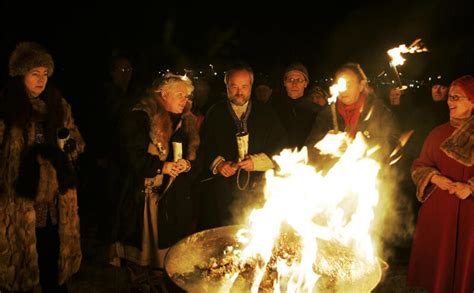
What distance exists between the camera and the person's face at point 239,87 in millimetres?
4574

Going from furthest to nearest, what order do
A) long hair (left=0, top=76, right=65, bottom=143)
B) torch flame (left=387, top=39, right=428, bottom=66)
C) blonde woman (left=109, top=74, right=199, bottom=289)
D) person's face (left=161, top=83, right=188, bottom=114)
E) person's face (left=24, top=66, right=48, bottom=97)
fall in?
torch flame (left=387, top=39, right=428, bottom=66) < person's face (left=161, top=83, right=188, bottom=114) < blonde woman (left=109, top=74, right=199, bottom=289) < person's face (left=24, top=66, right=48, bottom=97) < long hair (left=0, top=76, right=65, bottom=143)

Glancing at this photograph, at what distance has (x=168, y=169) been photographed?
3875 mm

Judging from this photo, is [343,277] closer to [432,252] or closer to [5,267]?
[432,252]

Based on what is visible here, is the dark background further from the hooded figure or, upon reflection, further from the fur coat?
the fur coat

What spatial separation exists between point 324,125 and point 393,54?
127 cm

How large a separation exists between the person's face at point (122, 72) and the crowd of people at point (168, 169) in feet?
7.34

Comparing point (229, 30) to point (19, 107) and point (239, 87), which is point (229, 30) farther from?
point (19, 107)

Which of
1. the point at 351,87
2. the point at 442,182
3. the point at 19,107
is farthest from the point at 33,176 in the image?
the point at 442,182

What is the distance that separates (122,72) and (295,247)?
4370mm

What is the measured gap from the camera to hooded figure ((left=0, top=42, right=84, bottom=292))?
3.68 m

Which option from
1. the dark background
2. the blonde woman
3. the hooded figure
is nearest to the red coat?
the blonde woman

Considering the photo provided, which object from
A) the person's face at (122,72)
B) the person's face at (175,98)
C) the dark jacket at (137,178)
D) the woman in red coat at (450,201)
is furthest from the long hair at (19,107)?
the woman in red coat at (450,201)

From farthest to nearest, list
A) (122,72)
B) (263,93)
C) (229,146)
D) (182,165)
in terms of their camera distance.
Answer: (263,93) < (122,72) < (229,146) < (182,165)

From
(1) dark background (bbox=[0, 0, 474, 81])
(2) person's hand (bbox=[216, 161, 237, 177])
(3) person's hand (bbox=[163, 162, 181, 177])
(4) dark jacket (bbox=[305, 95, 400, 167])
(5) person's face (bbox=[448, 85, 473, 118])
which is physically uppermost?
(1) dark background (bbox=[0, 0, 474, 81])
